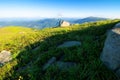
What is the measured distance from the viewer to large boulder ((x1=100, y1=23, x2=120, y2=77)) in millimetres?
7945

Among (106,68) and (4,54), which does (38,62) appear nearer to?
(106,68)

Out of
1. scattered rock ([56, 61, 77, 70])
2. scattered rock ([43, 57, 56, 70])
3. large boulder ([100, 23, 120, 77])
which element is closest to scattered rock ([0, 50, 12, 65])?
scattered rock ([43, 57, 56, 70])

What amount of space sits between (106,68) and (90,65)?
86 cm

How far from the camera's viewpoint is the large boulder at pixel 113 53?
7.95 metres

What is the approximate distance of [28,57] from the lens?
1309 cm

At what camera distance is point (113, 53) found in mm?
8094

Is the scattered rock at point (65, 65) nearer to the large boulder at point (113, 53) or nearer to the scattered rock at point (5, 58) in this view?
the large boulder at point (113, 53)

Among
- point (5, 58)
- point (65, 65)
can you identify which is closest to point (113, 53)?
point (65, 65)

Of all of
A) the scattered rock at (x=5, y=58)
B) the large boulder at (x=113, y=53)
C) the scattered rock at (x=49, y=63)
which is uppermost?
the large boulder at (x=113, y=53)

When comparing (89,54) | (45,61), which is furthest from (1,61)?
(89,54)

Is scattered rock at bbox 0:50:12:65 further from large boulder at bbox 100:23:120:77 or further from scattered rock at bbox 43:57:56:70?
large boulder at bbox 100:23:120:77

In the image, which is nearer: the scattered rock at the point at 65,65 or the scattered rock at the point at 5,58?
the scattered rock at the point at 65,65

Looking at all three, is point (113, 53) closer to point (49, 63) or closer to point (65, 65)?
point (65, 65)

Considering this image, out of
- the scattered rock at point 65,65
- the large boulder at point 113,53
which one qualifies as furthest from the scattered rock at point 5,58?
the large boulder at point 113,53
